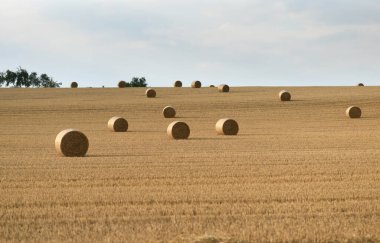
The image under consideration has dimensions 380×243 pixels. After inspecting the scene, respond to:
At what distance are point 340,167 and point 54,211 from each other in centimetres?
827

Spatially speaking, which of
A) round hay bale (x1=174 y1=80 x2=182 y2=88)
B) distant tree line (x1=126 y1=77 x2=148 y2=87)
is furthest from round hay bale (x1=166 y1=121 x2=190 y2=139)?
distant tree line (x1=126 y1=77 x2=148 y2=87)

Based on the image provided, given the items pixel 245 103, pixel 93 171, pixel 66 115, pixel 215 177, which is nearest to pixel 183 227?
pixel 215 177

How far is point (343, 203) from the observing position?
39.5 ft

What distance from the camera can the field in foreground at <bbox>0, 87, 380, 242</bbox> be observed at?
9977 mm

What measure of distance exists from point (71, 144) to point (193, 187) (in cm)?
845

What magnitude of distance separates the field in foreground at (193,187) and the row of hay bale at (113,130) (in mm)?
564

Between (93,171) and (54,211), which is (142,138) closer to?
(93,171)

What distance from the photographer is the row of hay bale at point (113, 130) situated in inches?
833

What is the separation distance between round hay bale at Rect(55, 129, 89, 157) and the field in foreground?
0.58 m

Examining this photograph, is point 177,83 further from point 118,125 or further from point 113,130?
point 118,125

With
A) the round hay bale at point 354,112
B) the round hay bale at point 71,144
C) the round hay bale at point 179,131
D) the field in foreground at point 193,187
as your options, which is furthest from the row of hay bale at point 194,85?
the round hay bale at point 71,144

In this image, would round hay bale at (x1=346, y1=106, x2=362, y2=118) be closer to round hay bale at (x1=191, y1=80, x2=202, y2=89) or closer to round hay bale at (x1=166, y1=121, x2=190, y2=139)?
round hay bale at (x1=166, y1=121, x2=190, y2=139)

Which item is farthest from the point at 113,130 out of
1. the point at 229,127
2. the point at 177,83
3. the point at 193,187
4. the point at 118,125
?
the point at 177,83

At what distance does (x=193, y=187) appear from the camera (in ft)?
44.8
